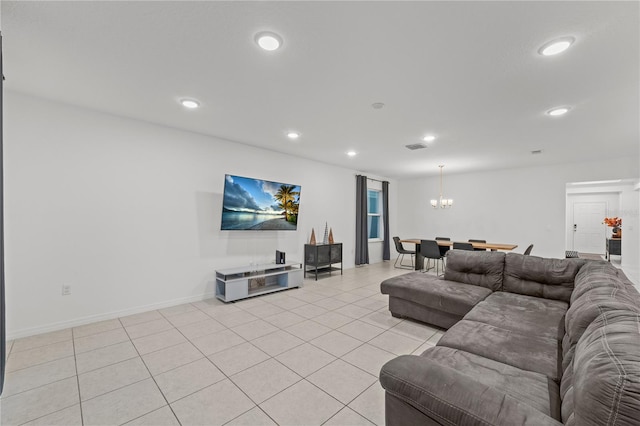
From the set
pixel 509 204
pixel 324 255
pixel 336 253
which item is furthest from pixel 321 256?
pixel 509 204

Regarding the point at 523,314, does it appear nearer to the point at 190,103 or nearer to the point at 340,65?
the point at 340,65

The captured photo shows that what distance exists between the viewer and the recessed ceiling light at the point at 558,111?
3.13 metres

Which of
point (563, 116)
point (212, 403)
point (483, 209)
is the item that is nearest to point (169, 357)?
point (212, 403)

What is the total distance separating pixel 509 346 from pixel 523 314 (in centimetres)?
79

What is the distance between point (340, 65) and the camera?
2305 mm

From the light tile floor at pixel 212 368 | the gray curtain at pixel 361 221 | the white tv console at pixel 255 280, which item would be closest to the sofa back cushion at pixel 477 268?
the light tile floor at pixel 212 368

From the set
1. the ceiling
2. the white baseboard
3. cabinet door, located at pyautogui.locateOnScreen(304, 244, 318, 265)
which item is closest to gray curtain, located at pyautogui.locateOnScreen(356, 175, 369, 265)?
cabinet door, located at pyautogui.locateOnScreen(304, 244, 318, 265)

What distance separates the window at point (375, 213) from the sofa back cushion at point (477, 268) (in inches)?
175

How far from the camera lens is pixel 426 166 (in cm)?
652

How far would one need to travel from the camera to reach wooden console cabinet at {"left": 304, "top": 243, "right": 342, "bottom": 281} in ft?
18.5

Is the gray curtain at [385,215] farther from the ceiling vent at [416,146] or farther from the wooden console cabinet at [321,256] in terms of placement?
the ceiling vent at [416,146]

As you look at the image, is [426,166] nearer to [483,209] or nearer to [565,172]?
[483,209]

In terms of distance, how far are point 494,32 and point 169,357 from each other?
3719 millimetres

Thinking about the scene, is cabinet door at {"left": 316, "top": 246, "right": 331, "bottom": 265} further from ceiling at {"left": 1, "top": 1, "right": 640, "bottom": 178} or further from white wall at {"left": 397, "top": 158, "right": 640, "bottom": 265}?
white wall at {"left": 397, "top": 158, "right": 640, "bottom": 265}
